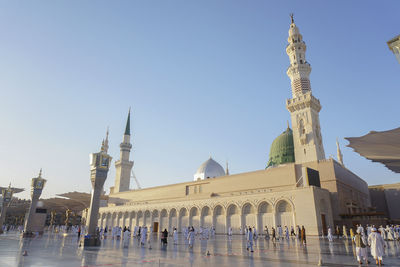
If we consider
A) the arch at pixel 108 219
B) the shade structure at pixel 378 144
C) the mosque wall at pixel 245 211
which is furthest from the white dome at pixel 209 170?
the shade structure at pixel 378 144

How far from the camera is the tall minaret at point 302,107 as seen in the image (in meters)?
34.4

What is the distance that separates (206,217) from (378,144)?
90.3ft

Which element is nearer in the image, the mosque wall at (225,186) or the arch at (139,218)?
the mosque wall at (225,186)

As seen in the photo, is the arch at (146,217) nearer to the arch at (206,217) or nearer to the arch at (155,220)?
the arch at (155,220)

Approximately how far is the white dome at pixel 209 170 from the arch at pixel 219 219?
1810 centimetres

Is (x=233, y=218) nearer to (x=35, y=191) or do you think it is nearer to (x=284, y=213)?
(x=284, y=213)

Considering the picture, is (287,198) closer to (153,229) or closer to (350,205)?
(350,205)

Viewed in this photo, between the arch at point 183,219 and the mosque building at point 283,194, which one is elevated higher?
the mosque building at point 283,194

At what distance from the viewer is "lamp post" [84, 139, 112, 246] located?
553 inches

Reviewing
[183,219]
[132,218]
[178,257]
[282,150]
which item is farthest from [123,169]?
[178,257]

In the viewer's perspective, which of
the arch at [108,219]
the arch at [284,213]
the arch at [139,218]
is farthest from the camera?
the arch at [108,219]

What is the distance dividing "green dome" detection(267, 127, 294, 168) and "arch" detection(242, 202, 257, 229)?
15.5 m

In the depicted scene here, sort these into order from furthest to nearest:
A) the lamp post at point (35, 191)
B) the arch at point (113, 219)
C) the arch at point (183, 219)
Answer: the arch at point (113, 219) → the arch at point (183, 219) → the lamp post at point (35, 191)

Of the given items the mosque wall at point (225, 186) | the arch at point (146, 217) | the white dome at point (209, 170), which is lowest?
the arch at point (146, 217)
